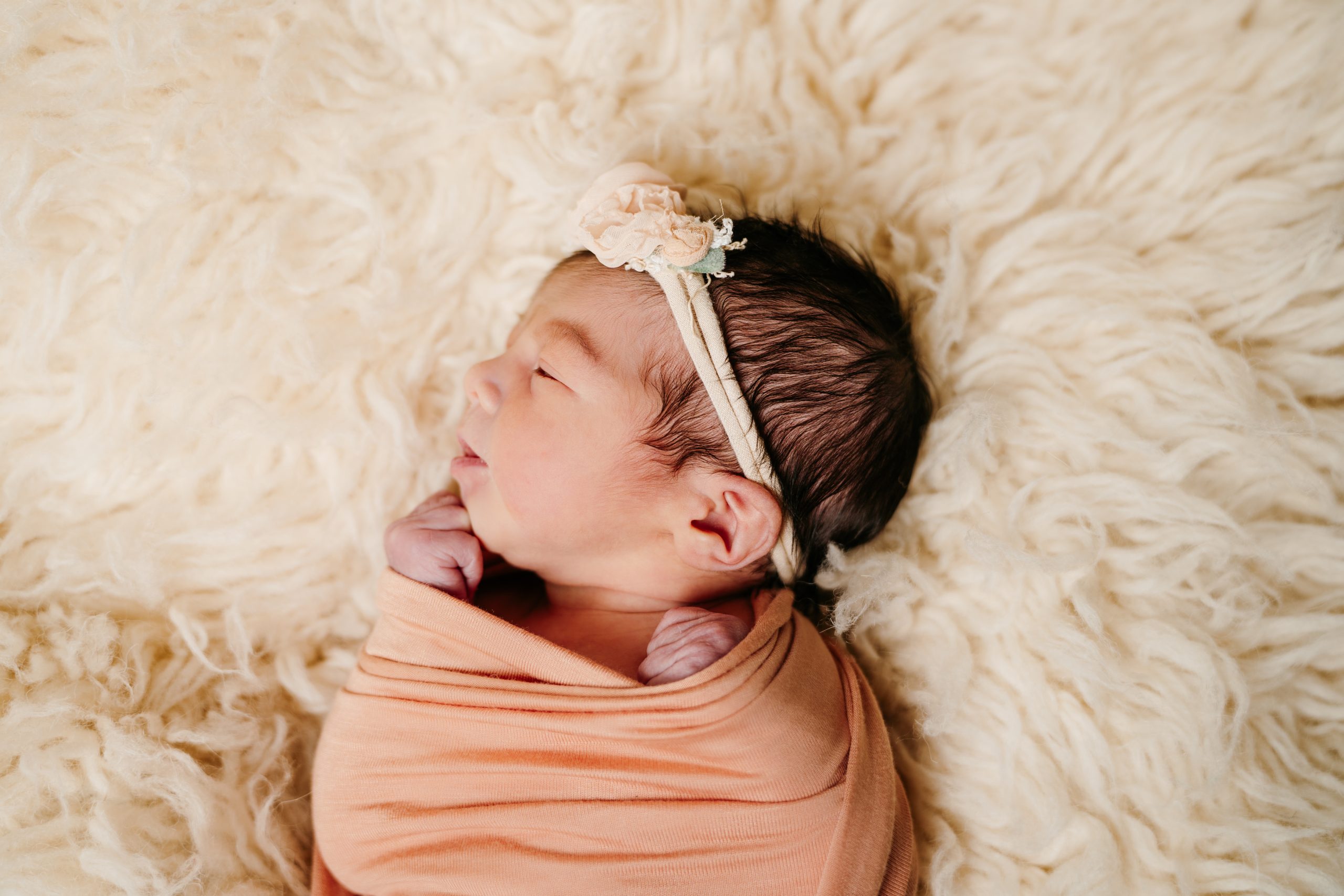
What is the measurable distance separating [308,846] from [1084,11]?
1544 millimetres

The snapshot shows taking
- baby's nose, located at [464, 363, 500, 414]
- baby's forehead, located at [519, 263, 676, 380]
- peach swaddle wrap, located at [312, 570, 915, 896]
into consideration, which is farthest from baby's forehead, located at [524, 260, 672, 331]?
peach swaddle wrap, located at [312, 570, 915, 896]

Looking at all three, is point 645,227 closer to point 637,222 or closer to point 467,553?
point 637,222

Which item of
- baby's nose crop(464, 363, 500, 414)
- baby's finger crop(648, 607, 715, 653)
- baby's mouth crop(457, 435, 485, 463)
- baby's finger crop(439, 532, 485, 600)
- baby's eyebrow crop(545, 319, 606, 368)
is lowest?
baby's finger crop(439, 532, 485, 600)

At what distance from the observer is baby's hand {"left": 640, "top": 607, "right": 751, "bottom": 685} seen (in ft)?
3.35

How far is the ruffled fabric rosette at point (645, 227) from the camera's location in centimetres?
106

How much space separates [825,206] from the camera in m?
1.26

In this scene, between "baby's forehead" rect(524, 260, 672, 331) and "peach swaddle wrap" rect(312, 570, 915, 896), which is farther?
"baby's forehead" rect(524, 260, 672, 331)

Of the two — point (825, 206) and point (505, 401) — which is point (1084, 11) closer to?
point (825, 206)

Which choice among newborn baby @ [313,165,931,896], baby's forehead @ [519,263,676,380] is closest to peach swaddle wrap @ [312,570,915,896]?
newborn baby @ [313,165,931,896]

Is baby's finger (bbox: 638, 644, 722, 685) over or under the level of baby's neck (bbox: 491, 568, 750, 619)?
over

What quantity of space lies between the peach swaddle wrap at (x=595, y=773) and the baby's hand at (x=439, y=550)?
39 mm

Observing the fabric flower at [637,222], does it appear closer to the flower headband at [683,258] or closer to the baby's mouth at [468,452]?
the flower headband at [683,258]

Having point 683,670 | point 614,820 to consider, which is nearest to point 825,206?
point 683,670

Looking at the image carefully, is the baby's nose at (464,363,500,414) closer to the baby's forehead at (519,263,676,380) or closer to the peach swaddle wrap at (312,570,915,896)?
the baby's forehead at (519,263,676,380)
